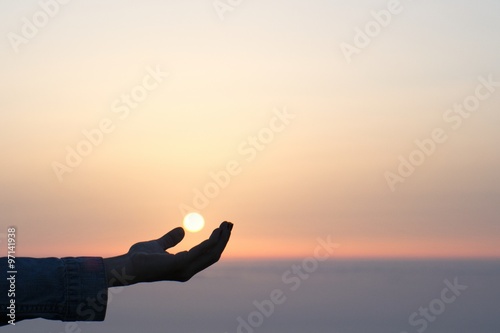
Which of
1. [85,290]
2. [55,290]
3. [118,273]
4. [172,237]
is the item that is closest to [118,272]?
[118,273]

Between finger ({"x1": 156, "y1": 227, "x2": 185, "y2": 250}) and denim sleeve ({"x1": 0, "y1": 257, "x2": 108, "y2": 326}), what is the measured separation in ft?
1.90

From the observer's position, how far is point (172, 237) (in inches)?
155

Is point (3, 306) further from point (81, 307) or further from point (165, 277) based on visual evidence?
point (165, 277)

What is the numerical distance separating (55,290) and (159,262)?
463mm

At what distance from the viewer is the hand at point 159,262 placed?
3.35 meters

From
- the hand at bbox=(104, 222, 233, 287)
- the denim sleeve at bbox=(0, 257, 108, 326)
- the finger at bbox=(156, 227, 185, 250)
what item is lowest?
the denim sleeve at bbox=(0, 257, 108, 326)

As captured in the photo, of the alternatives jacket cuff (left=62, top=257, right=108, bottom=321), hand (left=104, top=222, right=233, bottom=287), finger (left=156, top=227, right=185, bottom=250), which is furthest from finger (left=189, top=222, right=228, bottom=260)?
jacket cuff (left=62, top=257, right=108, bottom=321)

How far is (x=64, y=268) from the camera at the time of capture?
324 centimetres

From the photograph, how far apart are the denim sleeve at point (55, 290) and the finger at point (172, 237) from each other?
1.90ft

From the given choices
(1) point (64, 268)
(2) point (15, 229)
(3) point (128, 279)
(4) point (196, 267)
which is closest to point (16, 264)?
(1) point (64, 268)

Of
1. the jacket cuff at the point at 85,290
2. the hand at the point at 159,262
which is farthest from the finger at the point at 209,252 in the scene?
the jacket cuff at the point at 85,290

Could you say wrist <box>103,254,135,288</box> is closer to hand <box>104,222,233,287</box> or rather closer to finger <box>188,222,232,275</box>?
hand <box>104,222,233,287</box>

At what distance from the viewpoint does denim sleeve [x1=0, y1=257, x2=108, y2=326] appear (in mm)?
3150

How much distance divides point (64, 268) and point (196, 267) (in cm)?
64
